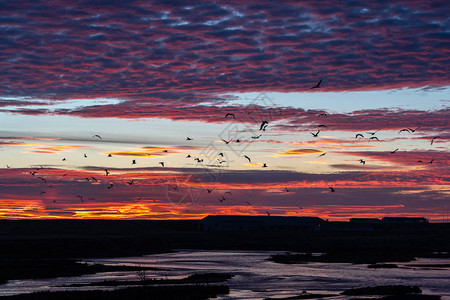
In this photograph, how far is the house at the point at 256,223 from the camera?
17900cm

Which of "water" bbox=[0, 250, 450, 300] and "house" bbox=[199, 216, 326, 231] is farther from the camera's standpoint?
"house" bbox=[199, 216, 326, 231]

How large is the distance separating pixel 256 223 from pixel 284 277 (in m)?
116

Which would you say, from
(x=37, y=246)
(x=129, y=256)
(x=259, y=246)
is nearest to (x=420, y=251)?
(x=259, y=246)

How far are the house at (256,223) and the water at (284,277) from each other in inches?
3561

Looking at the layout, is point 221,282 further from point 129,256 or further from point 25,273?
point 129,256

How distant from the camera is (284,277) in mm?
66312

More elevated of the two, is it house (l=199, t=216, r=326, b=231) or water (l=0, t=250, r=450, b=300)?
house (l=199, t=216, r=326, b=231)

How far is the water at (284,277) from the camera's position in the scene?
54.5m

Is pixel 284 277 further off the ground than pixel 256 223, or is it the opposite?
pixel 256 223

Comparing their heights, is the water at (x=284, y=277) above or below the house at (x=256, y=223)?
below

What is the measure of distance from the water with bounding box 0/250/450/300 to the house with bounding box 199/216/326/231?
90461 millimetres

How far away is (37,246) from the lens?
101 meters

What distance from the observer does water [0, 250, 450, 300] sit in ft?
179

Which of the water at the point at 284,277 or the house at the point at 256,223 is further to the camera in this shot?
the house at the point at 256,223
